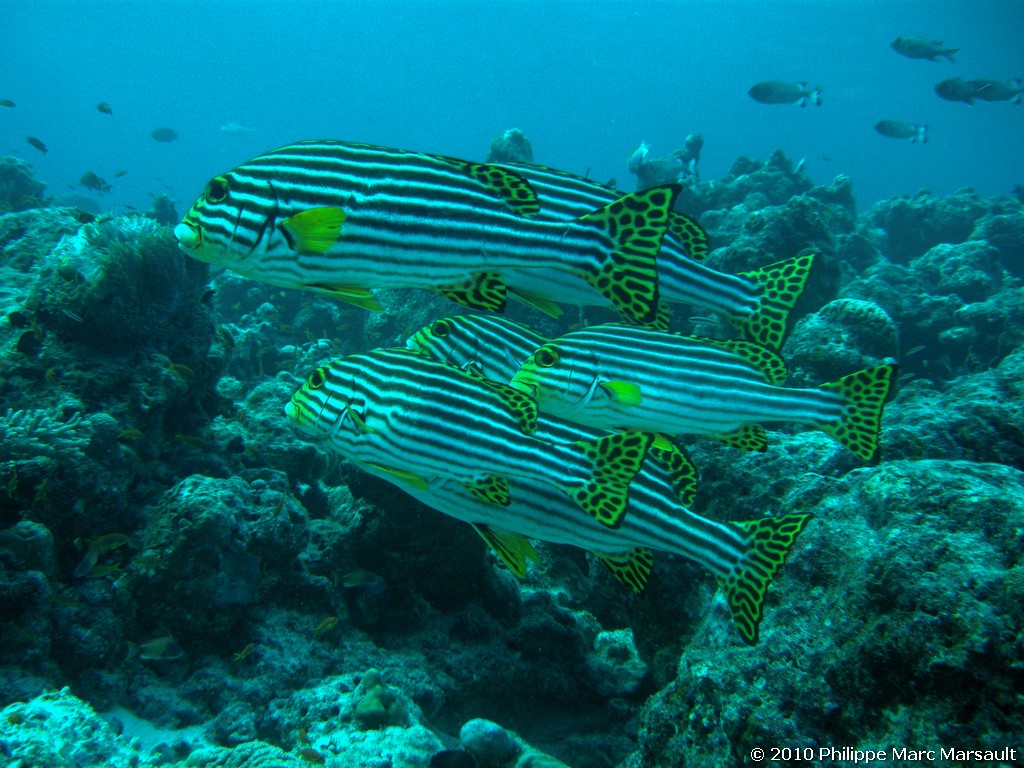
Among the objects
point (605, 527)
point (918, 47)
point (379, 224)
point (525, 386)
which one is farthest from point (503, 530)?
point (918, 47)

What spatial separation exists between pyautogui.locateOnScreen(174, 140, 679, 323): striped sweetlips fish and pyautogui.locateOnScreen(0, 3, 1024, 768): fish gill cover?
3 cm

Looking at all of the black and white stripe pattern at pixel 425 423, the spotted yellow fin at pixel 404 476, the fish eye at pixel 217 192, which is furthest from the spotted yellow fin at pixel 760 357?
the fish eye at pixel 217 192

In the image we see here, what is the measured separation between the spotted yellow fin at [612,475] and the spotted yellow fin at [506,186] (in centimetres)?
146

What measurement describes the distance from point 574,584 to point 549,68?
193 m

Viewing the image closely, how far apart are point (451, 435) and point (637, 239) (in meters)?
1.52

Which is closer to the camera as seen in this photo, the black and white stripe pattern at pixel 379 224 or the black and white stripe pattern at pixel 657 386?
the black and white stripe pattern at pixel 379 224

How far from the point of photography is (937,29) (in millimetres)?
82500

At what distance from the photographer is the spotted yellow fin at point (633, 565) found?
352 centimetres

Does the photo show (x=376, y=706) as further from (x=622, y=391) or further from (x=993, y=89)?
(x=993, y=89)

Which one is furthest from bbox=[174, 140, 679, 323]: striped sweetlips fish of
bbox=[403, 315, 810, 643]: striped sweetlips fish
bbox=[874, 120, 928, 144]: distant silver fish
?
bbox=[874, 120, 928, 144]: distant silver fish

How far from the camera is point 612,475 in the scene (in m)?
3.18

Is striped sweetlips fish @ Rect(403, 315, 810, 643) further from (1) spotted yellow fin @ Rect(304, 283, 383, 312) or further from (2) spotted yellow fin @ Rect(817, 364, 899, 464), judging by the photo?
(1) spotted yellow fin @ Rect(304, 283, 383, 312)

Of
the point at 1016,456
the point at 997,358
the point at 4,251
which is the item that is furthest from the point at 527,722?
the point at 4,251

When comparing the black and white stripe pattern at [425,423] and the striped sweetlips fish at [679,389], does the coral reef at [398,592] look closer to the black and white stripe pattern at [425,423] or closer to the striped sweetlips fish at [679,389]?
the striped sweetlips fish at [679,389]
